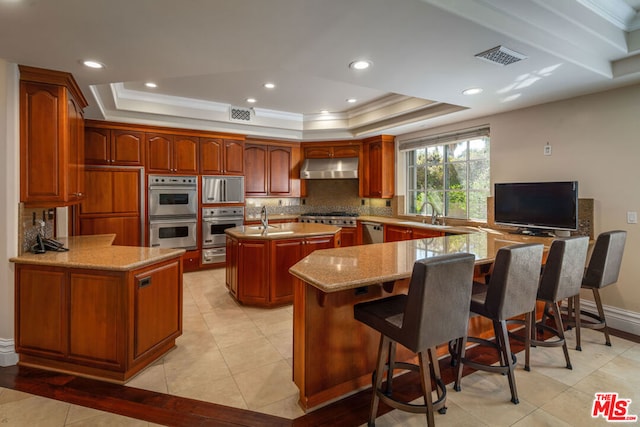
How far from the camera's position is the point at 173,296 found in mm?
2717

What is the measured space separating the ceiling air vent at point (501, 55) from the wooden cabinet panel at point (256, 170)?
14.0 ft

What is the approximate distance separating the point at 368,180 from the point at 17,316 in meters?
5.15

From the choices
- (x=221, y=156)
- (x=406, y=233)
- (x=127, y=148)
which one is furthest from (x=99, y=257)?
(x=406, y=233)

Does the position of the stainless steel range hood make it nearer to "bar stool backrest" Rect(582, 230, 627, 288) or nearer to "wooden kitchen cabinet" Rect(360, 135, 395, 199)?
"wooden kitchen cabinet" Rect(360, 135, 395, 199)

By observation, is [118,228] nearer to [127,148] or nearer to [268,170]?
[127,148]

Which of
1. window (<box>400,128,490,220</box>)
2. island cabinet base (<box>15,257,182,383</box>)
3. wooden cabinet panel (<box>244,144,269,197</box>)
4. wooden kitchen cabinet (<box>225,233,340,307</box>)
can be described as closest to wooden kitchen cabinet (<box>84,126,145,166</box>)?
wooden cabinet panel (<box>244,144,269,197</box>)

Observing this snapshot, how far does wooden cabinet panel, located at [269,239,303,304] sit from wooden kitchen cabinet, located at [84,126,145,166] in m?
2.75

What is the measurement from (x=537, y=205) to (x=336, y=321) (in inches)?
116

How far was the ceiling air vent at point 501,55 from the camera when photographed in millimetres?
2375

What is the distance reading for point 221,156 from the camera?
539 cm

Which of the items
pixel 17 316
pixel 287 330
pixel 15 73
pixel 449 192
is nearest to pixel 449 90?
pixel 449 192

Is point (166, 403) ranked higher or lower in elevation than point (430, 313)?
lower

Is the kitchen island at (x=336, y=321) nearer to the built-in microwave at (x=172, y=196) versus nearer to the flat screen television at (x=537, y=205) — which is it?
the flat screen television at (x=537, y=205)

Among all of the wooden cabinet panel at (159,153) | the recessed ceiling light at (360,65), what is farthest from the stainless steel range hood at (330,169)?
the recessed ceiling light at (360,65)
